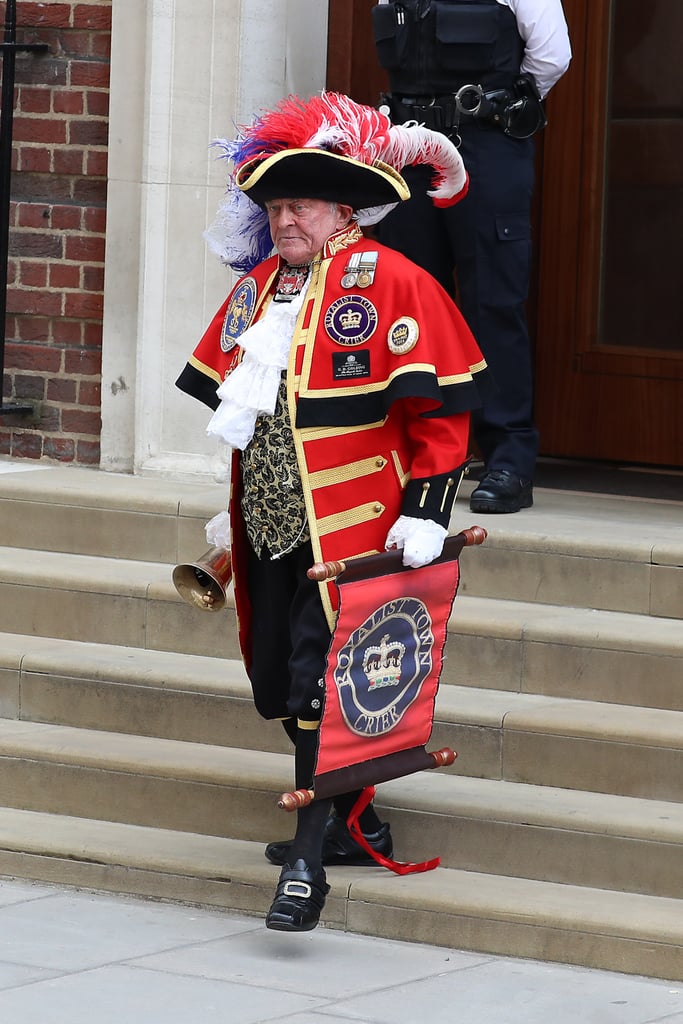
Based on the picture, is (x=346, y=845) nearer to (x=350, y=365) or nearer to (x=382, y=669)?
(x=382, y=669)

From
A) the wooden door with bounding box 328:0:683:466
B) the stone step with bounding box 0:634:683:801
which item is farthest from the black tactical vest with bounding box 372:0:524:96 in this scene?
the stone step with bounding box 0:634:683:801

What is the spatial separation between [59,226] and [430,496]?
280 cm

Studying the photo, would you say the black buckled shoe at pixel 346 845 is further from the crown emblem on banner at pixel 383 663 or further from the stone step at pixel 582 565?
the stone step at pixel 582 565

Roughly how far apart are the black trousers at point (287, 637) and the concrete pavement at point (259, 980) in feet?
1.79

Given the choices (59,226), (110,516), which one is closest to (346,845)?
(110,516)

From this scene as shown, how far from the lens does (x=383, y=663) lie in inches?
177

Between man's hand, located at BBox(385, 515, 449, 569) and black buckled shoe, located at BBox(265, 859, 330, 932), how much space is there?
0.74 m

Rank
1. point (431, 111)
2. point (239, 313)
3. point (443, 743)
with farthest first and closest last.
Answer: point (431, 111) → point (443, 743) → point (239, 313)

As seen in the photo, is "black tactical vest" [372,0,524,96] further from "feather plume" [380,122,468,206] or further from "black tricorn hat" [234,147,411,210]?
"black tricorn hat" [234,147,411,210]

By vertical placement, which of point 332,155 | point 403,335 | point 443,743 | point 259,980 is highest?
point 332,155

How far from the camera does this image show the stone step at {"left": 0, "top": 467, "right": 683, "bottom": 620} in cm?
544

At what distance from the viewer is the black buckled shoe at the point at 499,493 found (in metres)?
6.00

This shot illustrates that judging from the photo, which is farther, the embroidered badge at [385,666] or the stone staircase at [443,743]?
the stone staircase at [443,743]

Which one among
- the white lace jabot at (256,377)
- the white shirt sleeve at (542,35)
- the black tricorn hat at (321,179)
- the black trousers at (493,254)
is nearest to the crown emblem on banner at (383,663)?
the white lace jabot at (256,377)
